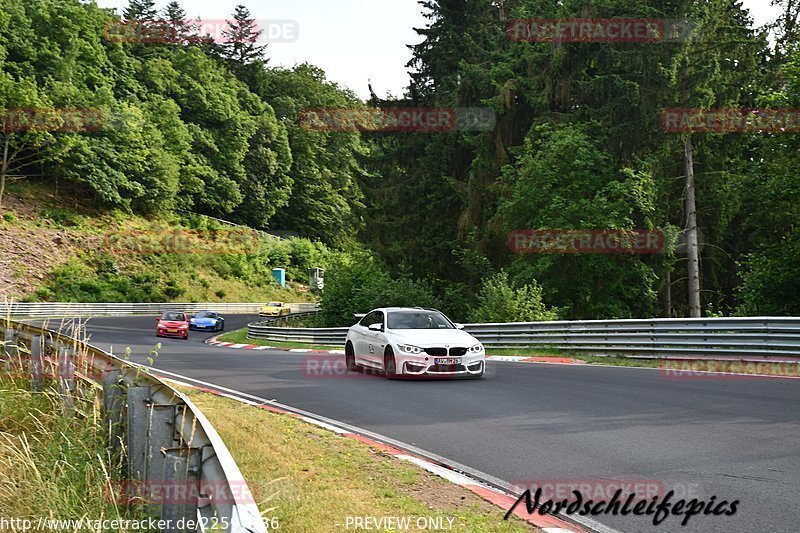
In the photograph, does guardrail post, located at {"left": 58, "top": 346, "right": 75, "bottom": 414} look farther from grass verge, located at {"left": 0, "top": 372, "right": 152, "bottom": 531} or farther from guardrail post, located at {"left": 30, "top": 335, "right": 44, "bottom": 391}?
guardrail post, located at {"left": 30, "top": 335, "right": 44, "bottom": 391}

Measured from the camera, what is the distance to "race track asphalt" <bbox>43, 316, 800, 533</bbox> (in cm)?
658

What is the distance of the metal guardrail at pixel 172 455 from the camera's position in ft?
12.2

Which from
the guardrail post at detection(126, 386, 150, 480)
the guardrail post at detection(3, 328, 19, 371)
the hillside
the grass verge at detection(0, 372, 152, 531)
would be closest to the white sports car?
the guardrail post at detection(3, 328, 19, 371)

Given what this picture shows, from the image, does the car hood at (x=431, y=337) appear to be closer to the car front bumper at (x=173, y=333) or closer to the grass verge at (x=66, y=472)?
the grass verge at (x=66, y=472)

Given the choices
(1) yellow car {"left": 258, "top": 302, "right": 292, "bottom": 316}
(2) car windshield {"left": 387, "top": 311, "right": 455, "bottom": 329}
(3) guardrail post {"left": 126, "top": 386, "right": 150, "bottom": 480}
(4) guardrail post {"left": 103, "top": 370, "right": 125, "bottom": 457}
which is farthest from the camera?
(1) yellow car {"left": 258, "top": 302, "right": 292, "bottom": 316}

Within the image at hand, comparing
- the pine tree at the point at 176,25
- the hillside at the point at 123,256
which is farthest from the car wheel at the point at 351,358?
the pine tree at the point at 176,25

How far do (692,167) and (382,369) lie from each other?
69.5 feet

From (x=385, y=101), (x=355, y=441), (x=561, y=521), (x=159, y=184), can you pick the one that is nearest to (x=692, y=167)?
(x=385, y=101)

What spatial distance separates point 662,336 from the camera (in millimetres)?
18719

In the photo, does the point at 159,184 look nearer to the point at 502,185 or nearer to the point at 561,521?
the point at 502,185

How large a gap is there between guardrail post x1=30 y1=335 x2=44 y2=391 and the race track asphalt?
12.6 feet

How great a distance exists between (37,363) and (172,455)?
5.67 m

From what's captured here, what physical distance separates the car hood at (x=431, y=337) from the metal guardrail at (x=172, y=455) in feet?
27.0

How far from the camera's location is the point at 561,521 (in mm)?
5871
